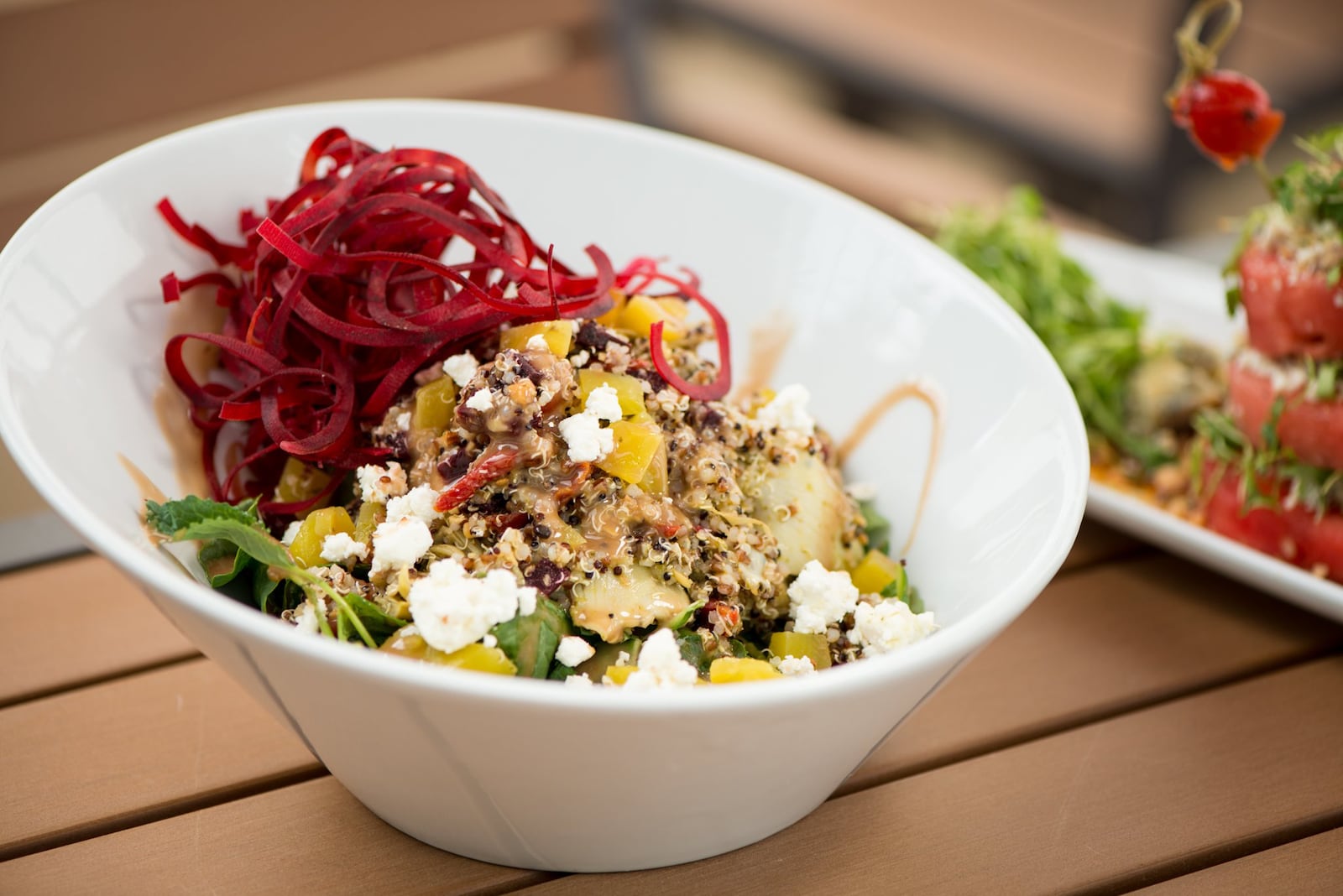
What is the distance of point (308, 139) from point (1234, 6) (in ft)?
4.48

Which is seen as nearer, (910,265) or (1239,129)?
(910,265)

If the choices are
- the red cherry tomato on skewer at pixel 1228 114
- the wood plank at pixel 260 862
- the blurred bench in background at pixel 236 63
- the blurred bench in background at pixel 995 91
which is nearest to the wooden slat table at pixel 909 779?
the wood plank at pixel 260 862

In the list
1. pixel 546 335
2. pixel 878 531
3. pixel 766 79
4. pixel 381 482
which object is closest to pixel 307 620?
pixel 381 482

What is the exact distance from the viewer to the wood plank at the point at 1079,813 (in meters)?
1.34

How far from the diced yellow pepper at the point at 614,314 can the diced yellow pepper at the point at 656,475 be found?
0.26m

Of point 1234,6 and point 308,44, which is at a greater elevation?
point 1234,6

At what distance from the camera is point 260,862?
1324 millimetres

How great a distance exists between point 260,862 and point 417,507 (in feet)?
1.36

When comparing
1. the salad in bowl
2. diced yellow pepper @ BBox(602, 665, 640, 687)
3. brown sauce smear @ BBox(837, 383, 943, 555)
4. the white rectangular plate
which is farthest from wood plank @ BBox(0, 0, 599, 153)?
diced yellow pepper @ BBox(602, 665, 640, 687)

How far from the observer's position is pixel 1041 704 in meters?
1.65

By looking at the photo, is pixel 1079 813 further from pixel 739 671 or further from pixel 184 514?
pixel 184 514

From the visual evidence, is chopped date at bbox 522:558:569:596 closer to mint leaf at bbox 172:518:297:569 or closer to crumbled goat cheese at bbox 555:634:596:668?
crumbled goat cheese at bbox 555:634:596:668

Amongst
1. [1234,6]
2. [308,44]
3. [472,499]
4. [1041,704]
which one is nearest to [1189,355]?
[1234,6]

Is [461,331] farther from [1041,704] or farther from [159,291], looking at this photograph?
[1041,704]
